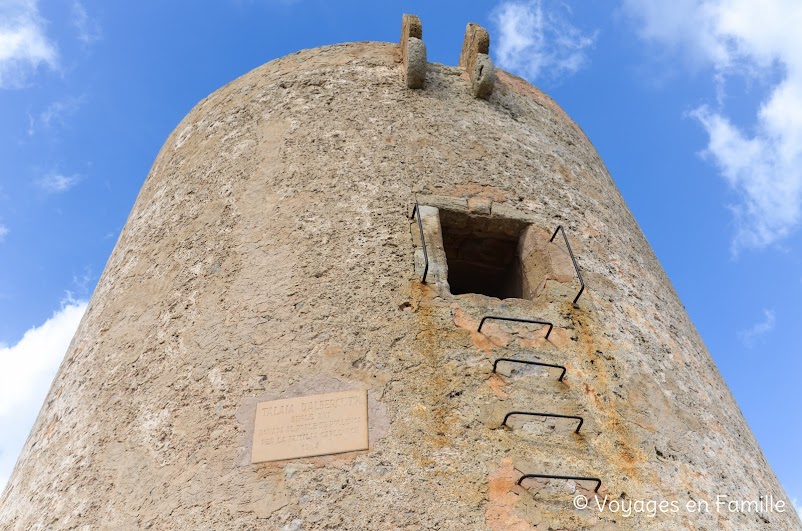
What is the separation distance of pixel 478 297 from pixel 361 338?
55 centimetres

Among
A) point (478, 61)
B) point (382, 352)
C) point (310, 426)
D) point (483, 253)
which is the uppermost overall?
point (478, 61)

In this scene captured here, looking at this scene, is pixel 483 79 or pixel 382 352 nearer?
pixel 382 352

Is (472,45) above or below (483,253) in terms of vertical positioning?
above

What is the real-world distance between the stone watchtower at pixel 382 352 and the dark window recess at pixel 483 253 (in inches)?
0.6

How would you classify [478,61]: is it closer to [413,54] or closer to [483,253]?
[413,54]

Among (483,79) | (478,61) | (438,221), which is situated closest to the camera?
(438,221)

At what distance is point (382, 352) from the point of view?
114 inches

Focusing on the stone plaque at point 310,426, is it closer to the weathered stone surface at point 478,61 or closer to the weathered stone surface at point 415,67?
the weathered stone surface at point 415,67

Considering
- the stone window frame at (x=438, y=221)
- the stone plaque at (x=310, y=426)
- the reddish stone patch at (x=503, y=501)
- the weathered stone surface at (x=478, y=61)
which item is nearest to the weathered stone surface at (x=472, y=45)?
the weathered stone surface at (x=478, y=61)

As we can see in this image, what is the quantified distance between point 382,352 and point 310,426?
404 millimetres

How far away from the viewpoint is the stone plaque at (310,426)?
2.61 metres

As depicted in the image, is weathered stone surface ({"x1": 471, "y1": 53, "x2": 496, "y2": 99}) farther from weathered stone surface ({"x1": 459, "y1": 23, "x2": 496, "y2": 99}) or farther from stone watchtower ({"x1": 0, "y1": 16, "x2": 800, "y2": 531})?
stone watchtower ({"x1": 0, "y1": 16, "x2": 800, "y2": 531})

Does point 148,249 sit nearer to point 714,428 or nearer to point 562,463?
point 562,463

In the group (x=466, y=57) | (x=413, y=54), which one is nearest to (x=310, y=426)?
(x=413, y=54)
